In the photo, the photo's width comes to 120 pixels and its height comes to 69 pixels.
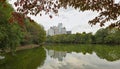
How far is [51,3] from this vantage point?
609 cm

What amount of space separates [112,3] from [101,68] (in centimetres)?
1778

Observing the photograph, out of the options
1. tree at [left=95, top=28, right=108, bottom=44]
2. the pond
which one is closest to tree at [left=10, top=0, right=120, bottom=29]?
the pond

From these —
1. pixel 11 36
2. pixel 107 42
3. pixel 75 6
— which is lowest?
pixel 107 42

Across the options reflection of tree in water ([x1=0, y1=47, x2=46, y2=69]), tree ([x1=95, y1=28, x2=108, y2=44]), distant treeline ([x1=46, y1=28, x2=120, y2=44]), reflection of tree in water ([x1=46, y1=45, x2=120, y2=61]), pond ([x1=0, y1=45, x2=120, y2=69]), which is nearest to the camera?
pond ([x1=0, y1=45, x2=120, y2=69])

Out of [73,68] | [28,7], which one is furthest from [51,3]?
[73,68]

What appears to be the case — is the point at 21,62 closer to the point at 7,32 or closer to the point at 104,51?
the point at 7,32

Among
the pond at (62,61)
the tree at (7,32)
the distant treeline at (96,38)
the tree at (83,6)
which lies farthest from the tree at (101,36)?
the tree at (83,6)

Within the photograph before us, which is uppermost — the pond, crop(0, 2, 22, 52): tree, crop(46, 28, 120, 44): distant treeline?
crop(0, 2, 22, 52): tree

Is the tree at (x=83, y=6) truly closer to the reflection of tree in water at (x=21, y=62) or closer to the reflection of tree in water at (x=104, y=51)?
the reflection of tree in water at (x=21, y=62)

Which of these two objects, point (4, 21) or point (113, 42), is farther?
point (113, 42)

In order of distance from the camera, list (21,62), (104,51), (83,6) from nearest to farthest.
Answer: (83,6) < (21,62) < (104,51)

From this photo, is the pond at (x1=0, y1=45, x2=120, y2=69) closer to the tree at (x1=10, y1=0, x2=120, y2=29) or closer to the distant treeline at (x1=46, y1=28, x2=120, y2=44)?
the tree at (x1=10, y1=0, x2=120, y2=29)

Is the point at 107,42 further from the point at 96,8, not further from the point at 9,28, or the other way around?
the point at 96,8

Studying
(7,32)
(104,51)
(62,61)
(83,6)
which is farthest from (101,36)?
(83,6)
